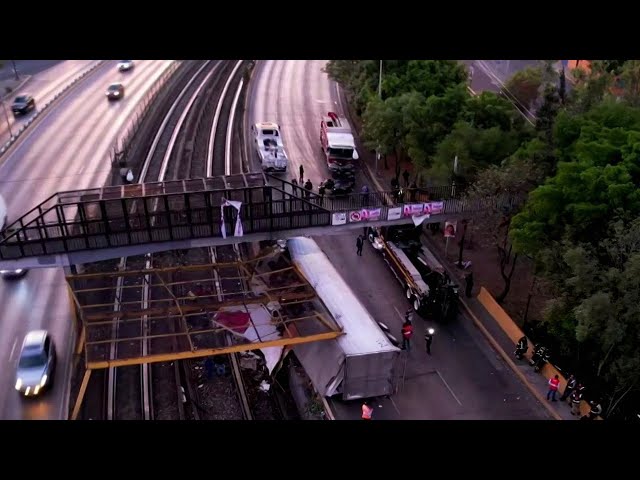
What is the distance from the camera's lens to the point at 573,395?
2231 centimetres

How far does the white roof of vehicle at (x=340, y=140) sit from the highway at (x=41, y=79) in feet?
84.8

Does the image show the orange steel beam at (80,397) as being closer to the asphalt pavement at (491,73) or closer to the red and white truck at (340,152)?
the red and white truck at (340,152)

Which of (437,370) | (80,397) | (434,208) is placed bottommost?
(437,370)

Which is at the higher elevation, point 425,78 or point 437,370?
point 425,78

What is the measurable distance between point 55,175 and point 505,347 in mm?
30388

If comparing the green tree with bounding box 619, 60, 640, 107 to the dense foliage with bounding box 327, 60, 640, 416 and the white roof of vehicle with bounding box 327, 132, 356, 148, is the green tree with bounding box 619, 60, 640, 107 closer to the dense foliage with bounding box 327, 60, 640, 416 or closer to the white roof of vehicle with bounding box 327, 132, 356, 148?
the dense foliage with bounding box 327, 60, 640, 416

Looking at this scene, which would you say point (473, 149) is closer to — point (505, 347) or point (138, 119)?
point (505, 347)

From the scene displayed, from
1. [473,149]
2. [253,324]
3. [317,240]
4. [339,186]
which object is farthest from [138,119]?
[253,324]

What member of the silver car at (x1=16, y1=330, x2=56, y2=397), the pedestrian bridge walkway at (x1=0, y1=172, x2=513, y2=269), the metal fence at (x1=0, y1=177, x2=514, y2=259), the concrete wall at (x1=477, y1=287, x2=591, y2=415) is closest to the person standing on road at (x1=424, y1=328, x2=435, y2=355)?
the concrete wall at (x1=477, y1=287, x2=591, y2=415)

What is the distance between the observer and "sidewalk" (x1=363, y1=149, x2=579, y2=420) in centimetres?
2289

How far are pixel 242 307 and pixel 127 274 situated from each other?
5.18 metres

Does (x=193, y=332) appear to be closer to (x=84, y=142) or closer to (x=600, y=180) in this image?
(x=600, y=180)

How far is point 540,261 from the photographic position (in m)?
23.8
